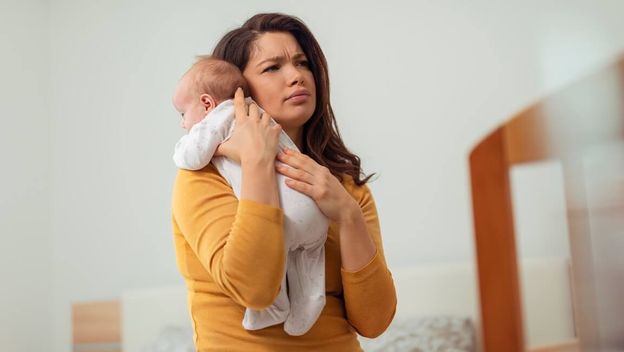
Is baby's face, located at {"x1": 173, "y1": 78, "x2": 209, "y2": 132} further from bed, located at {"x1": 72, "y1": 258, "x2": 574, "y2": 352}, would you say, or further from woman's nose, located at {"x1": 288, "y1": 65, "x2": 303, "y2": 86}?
bed, located at {"x1": 72, "y1": 258, "x2": 574, "y2": 352}

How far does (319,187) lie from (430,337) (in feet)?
3.82

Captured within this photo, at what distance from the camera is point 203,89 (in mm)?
1257

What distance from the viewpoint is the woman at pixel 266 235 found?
1049 mm

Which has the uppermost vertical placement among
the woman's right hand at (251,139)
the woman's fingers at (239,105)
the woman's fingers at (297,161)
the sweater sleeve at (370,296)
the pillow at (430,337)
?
the woman's fingers at (239,105)

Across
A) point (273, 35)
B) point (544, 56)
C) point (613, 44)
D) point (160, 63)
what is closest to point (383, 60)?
point (544, 56)

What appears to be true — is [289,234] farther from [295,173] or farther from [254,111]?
[254,111]

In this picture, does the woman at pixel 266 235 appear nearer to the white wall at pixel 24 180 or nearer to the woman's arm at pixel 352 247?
the woman's arm at pixel 352 247

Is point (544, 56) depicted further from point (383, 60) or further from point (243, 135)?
point (243, 135)

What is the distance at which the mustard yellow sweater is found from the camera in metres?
1.04

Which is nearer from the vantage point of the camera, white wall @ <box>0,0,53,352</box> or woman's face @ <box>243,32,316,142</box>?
woman's face @ <box>243,32,316,142</box>

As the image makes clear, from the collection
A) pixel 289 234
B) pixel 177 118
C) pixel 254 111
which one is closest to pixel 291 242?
pixel 289 234

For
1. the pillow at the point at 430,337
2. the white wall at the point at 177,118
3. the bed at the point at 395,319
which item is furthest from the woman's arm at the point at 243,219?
the white wall at the point at 177,118

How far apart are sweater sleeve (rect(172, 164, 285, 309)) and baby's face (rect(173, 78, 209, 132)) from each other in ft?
0.62

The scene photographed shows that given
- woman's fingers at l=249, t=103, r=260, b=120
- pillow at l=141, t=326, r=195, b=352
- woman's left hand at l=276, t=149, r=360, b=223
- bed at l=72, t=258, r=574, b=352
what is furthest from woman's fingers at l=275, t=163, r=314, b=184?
pillow at l=141, t=326, r=195, b=352
